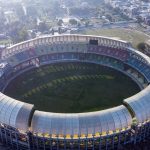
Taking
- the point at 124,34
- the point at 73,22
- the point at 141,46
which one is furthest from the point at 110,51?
the point at 73,22

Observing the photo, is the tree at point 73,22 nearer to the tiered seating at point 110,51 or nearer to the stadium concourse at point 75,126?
the tiered seating at point 110,51

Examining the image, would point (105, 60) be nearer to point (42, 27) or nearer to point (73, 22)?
point (42, 27)

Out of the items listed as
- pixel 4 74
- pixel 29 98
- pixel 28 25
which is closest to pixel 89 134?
pixel 29 98

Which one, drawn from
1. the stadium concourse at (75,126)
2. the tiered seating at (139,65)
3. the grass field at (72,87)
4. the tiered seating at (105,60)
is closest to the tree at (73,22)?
the tiered seating at (105,60)

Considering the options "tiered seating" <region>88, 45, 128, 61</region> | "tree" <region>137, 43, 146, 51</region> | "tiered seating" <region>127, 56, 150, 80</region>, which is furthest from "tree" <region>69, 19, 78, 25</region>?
"tiered seating" <region>127, 56, 150, 80</region>

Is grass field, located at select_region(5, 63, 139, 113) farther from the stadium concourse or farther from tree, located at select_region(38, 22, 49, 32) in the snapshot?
tree, located at select_region(38, 22, 49, 32)
